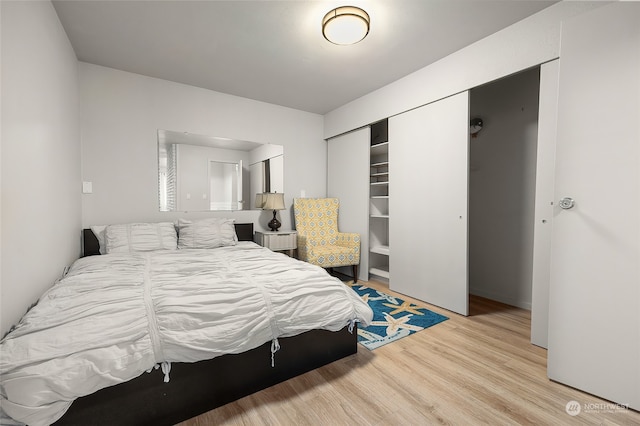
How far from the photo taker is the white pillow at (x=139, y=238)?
266 cm

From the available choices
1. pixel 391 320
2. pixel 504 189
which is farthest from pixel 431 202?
pixel 391 320

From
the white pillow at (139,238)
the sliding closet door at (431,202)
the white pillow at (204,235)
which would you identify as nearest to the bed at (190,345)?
the white pillow at (139,238)

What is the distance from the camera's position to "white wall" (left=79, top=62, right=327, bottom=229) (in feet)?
9.56

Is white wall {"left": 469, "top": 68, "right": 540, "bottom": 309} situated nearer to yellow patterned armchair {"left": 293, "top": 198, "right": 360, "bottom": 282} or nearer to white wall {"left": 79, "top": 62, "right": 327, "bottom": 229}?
yellow patterned armchair {"left": 293, "top": 198, "right": 360, "bottom": 282}

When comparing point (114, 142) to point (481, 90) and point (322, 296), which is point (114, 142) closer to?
point (322, 296)

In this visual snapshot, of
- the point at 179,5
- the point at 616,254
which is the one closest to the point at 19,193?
the point at 179,5

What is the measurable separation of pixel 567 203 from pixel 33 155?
3.09m

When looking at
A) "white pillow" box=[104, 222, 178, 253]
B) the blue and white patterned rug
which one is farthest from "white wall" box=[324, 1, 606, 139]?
A: "white pillow" box=[104, 222, 178, 253]

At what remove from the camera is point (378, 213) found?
12.9ft

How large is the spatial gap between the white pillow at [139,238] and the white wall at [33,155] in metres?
0.31

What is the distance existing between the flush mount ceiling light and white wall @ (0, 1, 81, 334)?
1781 mm

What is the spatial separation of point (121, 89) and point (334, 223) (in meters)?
3.02

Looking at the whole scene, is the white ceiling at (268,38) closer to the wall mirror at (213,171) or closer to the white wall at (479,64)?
the white wall at (479,64)

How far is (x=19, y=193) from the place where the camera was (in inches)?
56.2
